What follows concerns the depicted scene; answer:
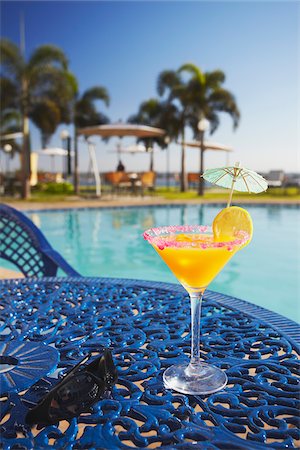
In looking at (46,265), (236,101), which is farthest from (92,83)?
(46,265)

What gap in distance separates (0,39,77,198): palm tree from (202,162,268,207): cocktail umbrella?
18389 mm

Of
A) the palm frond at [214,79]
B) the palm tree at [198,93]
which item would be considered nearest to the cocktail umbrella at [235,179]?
the palm tree at [198,93]

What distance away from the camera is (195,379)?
120 centimetres

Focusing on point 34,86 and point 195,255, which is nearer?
point 195,255

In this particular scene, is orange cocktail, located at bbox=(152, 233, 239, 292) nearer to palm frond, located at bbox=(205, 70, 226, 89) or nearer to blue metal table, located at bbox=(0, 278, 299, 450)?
blue metal table, located at bbox=(0, 278, 299, 450)

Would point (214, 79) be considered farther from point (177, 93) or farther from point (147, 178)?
point (147, 178)

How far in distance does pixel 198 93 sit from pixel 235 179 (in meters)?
22.8

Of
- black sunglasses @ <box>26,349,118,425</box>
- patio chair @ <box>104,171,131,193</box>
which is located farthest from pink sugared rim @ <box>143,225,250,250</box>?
patio chair @ <box>104,171,131,193</box>

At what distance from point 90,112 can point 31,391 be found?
2334 centimetres

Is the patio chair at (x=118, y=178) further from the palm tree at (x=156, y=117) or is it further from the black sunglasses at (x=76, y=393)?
the black sunglasses at (x=76, y=393)

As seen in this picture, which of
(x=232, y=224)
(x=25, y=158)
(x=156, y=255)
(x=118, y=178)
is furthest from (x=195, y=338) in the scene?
(x=25, y=158)

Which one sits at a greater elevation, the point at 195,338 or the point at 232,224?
the point at 232,224

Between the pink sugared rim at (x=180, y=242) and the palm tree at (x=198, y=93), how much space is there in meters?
22.1

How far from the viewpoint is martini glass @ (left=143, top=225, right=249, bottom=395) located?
116 cm
